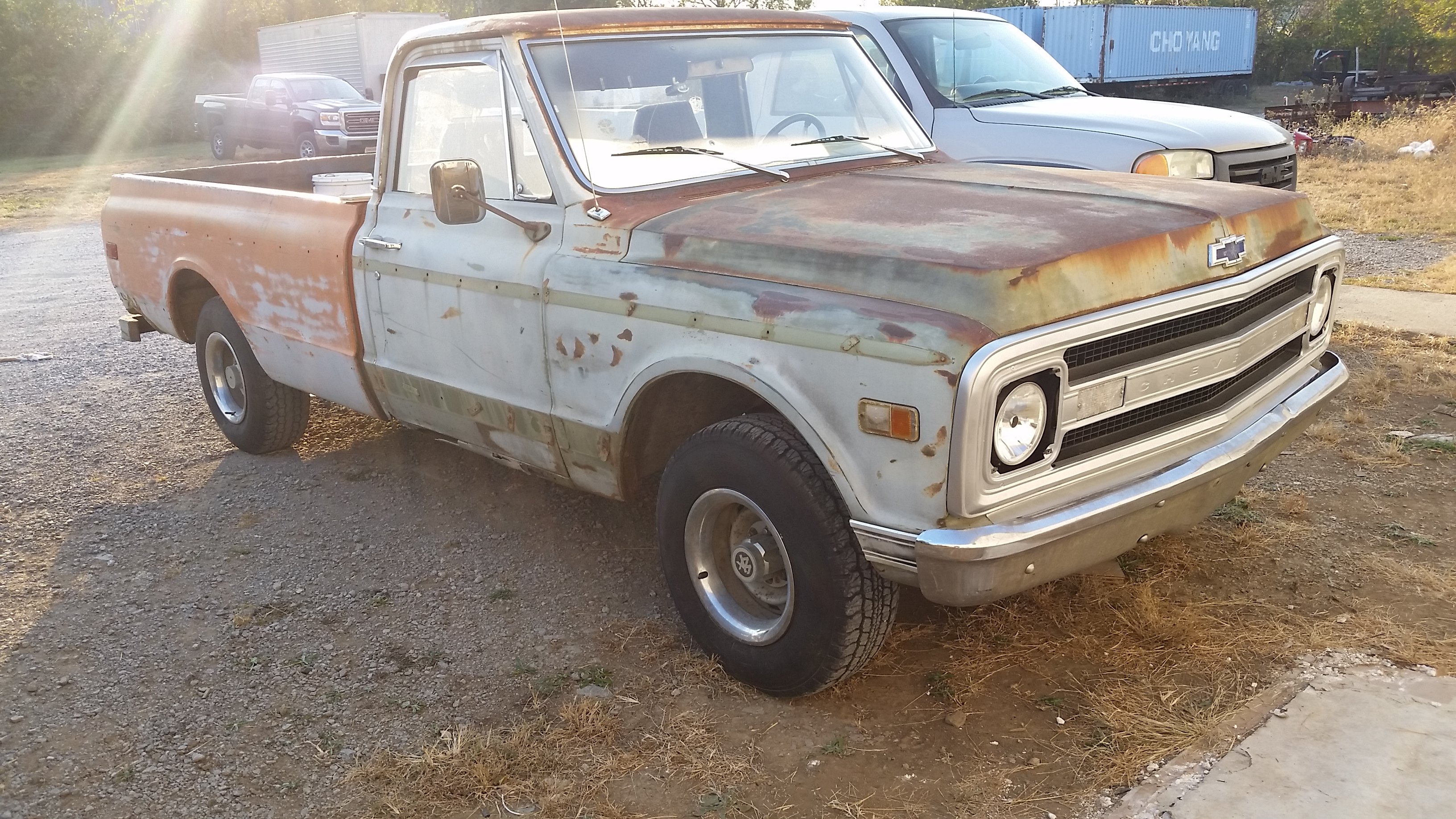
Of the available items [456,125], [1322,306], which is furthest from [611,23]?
[1322,306]

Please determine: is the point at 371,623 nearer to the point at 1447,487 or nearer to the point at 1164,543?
the point at 1164,543

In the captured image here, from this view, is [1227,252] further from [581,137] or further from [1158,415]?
[581,137]

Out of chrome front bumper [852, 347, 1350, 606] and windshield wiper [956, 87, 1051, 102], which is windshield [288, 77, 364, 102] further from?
chrome front bumper [852, 347, 1350, 606]

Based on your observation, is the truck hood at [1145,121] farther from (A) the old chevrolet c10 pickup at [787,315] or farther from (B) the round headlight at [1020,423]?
(B) the round headlight at [1020,423]

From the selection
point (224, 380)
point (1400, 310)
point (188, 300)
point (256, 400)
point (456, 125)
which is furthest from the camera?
point (1400, 310)

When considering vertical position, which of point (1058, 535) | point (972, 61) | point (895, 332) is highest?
point (972, 61)

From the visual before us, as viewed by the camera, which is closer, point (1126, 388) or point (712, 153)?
point (1126, 388)

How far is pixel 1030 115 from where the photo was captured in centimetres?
631

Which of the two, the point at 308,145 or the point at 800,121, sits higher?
the point at 800,121

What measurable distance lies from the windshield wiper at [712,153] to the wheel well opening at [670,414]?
0.82 metres

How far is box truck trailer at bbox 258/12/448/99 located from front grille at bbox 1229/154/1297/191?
21.6 metres

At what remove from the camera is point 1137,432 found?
293cm

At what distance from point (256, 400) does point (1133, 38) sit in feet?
89.7

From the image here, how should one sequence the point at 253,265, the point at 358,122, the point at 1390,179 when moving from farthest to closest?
the point at 358,122
the point at 1390,179
the point at 253,265
